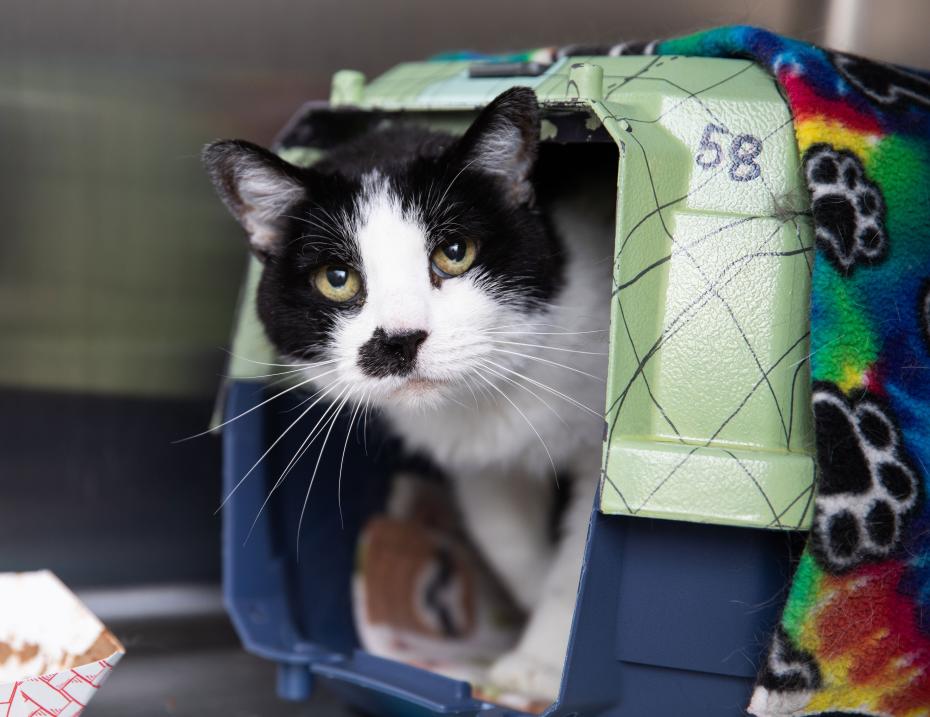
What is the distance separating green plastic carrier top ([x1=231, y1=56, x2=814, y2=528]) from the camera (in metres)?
0.89

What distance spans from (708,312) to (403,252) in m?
0.33

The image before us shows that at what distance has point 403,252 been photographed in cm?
105

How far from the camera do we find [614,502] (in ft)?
2.93

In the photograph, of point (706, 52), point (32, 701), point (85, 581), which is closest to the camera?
point (32, 701)

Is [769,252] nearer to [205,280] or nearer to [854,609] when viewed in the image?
[854,609]

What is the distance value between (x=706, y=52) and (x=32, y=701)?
93 cm

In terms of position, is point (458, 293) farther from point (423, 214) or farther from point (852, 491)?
point (852, 491)

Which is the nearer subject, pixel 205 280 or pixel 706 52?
pixel 706 52

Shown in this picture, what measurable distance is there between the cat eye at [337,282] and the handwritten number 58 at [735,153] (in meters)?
0.39

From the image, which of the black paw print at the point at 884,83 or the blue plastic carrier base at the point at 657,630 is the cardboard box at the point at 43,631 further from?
the black paw print at the point at 884,83

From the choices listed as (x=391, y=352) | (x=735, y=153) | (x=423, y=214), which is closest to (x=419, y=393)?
(x=391, y=352)

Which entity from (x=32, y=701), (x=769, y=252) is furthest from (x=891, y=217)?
(x=32, y=701)

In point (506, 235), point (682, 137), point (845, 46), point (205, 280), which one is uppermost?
point (845, 46)

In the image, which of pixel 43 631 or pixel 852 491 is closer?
pixel 852 491
